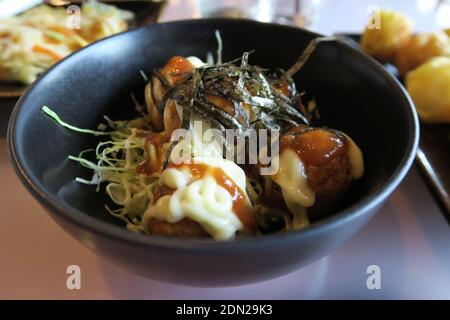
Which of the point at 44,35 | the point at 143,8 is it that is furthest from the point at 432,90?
the point at 44,35

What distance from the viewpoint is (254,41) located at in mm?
1356

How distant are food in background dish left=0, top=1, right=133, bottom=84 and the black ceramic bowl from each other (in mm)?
498

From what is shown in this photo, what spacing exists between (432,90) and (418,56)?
0.26m

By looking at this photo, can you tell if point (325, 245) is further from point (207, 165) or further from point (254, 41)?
point (254, 41)

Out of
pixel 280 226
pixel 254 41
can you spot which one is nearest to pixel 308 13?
pixel 254 41

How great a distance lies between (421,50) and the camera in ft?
5.28

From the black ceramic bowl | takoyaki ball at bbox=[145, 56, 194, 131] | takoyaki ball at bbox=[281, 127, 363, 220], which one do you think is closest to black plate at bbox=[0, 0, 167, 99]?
the black ceramic bowl

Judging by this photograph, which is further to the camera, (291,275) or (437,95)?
(437,95)

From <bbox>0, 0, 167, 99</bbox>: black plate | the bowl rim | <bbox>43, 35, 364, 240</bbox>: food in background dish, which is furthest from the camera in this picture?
<bbox>0, 0, 167, 99</bbox>: black plate

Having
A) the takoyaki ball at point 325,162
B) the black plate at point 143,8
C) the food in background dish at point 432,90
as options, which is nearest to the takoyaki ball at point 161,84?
the takoyaki ball at point 325,162

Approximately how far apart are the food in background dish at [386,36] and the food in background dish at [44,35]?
1.05 metres

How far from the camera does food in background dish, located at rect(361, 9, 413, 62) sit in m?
1.68

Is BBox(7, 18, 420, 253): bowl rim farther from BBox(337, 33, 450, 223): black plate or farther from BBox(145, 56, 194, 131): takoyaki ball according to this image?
BBox(145, 56, 194, 131): takoyaki ball
